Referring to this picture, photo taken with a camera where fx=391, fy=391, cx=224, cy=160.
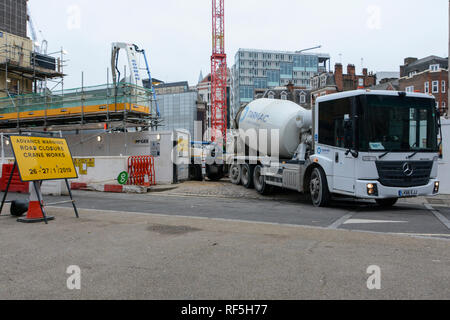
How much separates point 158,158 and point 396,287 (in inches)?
633

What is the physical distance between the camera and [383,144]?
982 cm

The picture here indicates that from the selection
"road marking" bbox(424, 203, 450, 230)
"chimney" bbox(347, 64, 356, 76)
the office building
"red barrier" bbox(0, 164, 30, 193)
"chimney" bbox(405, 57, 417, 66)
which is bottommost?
"road marking" bbox(424, 203, 450, 230)

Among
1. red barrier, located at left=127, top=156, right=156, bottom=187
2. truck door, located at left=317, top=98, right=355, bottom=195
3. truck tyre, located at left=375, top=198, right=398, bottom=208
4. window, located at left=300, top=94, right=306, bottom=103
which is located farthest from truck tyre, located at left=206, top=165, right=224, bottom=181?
window, located at left=300, top=94, right=306, bottom=103

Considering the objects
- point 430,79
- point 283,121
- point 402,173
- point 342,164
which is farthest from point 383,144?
point 430,79

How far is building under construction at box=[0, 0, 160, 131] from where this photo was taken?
2194 cm

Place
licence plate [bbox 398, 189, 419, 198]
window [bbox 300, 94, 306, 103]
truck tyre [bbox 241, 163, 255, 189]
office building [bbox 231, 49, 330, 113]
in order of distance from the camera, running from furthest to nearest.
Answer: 1. office building [bbox 231, 49, 330, 113]
2. window [bbox 300, 94, 306, 103]
3. truck tyre [bbox 241, 163, 255, 189]
4. licence plate [bbox 398, 189, 419, 198]

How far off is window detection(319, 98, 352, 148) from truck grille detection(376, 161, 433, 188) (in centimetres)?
121

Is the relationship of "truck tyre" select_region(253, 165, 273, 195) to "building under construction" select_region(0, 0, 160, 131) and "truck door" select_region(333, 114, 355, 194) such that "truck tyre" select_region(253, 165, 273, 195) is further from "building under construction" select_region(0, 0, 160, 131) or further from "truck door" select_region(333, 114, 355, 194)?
"building under construction" select_region(0, 0, 160, 131)

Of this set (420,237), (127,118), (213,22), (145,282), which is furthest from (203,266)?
(213,22)

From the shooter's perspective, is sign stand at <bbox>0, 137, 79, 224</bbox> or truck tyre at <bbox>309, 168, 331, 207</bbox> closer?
A: sign stand at <bbox>0, 137, 79, 224</bbox>

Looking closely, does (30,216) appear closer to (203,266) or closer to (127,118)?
(203,266)

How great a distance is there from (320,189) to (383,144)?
2201 mm

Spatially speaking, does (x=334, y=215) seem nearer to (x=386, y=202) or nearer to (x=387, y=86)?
(x=386, y=202)

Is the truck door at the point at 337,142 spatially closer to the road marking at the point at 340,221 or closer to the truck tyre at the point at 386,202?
the road marking at the point at 340,221
